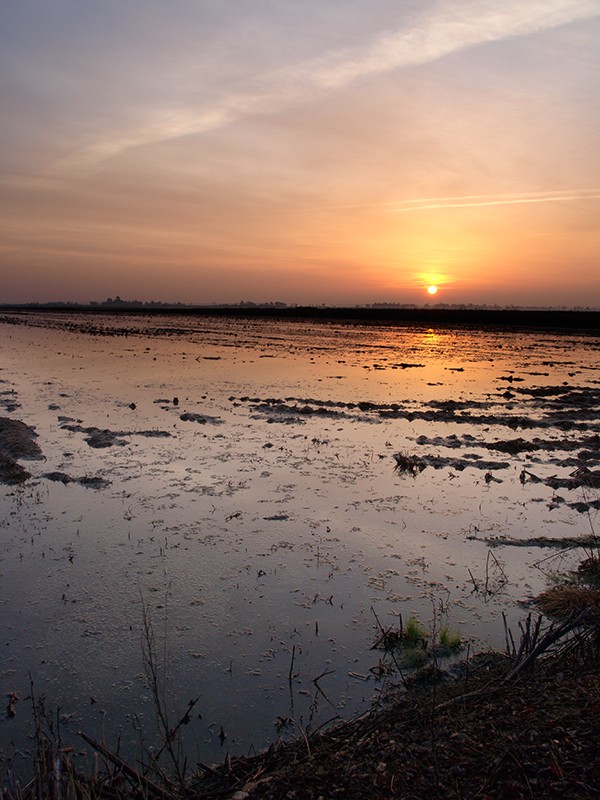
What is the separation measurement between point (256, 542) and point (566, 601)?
4.26 metres

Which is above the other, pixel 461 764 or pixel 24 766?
pixel 461 764

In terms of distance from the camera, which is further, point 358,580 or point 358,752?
point 358,580

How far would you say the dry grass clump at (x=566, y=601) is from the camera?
6.46 metres

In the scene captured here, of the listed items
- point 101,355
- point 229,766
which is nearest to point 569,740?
point 229,766

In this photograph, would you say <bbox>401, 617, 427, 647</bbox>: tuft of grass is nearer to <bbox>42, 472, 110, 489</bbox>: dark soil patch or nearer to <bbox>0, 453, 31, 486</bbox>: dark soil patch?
<bbox>42, 472, 110, 489</bbox>: dark soil patch

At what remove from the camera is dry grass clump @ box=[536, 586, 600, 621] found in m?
6.46

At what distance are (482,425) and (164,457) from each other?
962 cm

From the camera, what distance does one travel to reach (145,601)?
6.80m

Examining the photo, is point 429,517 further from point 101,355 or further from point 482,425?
point 101,355

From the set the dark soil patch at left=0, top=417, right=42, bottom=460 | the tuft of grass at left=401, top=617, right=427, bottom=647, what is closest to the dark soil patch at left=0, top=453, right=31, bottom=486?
the dark soil patch at left=0, top=417, right=42, bottom=460

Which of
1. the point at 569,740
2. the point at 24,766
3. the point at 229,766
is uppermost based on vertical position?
the point at 569,740

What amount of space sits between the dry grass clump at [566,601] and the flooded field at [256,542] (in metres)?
0.27

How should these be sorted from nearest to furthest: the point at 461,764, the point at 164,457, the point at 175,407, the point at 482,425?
1. the point at 461,764
2. the point at 164,457
3. the point at 482,425
4. the point at 175,407

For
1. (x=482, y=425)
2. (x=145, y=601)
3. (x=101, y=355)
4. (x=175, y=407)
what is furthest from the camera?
(x=101, y=355)
